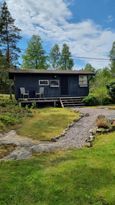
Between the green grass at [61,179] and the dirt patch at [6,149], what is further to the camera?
the dirt patch at [6,149]

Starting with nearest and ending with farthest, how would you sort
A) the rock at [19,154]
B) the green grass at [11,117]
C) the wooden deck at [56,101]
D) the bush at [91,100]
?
the rock at [19,154]
the green grass at [11,117]
the wooden deck at [56,101]
the bush at [91,100]

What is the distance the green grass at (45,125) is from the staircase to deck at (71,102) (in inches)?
314

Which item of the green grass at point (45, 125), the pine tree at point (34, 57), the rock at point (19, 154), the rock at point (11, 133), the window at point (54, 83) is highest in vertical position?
the pine tree at point (34, 57)

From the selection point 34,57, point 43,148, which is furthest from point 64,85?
point 34,57

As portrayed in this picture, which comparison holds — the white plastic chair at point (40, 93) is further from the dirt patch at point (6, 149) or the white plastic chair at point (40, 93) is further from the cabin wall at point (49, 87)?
the dirt patch at point (6, 149)

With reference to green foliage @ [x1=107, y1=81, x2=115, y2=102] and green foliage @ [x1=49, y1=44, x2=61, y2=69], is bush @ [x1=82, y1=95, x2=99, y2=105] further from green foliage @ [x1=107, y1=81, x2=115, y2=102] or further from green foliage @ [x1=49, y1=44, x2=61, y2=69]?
green foliage @ [x1=49, y1=44, x2=61, y2=69]

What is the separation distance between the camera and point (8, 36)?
4122 centimetres

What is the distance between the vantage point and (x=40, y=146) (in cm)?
1205

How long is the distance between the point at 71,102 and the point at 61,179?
21.0 metres

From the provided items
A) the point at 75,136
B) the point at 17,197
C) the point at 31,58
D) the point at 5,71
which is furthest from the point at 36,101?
the point at 31,58

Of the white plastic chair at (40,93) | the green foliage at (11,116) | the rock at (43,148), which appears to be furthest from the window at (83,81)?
the rock at (43,148)

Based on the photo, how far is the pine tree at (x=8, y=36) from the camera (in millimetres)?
40781

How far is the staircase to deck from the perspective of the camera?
2875 cm

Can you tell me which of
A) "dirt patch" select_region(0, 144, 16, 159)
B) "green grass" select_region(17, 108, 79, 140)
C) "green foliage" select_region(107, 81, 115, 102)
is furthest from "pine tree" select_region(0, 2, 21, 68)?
"dirt patch" select_region(0, 144, 16, 159)
